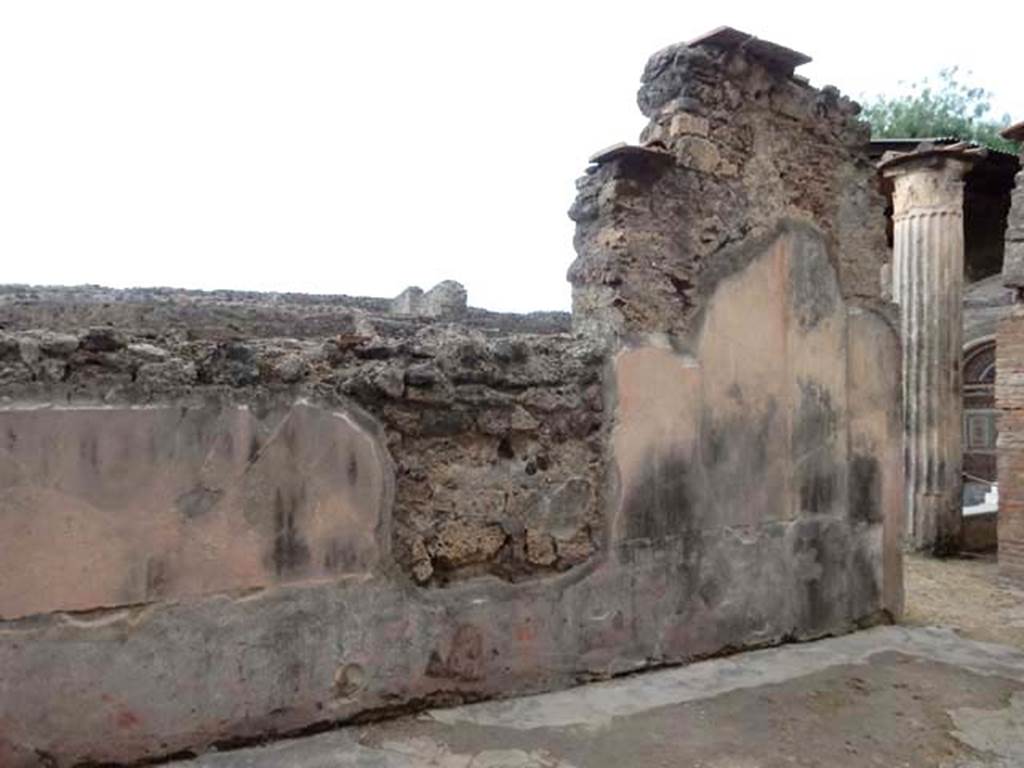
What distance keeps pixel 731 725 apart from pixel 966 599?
376cm

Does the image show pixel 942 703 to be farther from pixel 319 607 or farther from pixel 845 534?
pixel 319 607

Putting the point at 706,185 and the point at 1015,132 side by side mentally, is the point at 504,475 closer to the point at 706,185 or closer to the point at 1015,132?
the point at 706,185

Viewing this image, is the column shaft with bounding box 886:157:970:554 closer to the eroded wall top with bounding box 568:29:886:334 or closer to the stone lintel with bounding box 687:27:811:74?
the eroded wall top with bounding box 568:29:886:334

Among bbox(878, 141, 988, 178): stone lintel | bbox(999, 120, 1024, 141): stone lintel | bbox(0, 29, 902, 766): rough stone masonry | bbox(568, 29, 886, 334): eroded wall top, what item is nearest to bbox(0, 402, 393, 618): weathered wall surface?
bbox(0, 29, 902, 766): rough stone masonry

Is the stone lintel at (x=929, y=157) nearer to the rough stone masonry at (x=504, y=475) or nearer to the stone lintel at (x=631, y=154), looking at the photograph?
the rough stone masonry at (x=504, y=475)

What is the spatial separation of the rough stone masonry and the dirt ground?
940mm

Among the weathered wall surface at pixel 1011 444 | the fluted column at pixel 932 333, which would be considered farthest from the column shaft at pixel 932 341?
the weathered wall surface at pixel 1011 444

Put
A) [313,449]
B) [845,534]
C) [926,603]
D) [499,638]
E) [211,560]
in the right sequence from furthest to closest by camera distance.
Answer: [926,603]
[845,534]
[499,638]
[313,449]
[211,560]

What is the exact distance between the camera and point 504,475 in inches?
124

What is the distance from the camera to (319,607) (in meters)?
2.75

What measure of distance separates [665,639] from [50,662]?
2.20m

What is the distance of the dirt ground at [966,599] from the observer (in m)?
4.85

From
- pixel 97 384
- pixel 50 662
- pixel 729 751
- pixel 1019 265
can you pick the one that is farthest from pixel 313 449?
pixel 1019 265

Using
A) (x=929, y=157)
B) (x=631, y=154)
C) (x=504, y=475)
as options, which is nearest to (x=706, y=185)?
(x=631, y=154)
